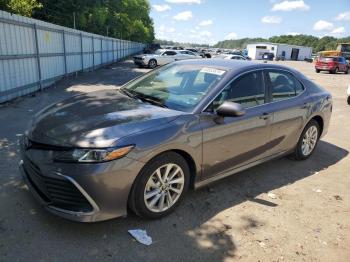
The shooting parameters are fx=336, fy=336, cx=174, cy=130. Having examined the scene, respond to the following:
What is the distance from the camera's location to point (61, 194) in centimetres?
300

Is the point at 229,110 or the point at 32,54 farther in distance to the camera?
the point at 32,54

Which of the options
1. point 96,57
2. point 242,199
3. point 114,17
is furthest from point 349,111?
point 114,17

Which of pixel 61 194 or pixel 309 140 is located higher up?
pixel 61 194

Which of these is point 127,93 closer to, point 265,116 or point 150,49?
point 265,116

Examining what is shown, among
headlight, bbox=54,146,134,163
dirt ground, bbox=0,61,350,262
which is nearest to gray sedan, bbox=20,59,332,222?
headlight, bbox=54,146,134,163

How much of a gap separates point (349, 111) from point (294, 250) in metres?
9.24

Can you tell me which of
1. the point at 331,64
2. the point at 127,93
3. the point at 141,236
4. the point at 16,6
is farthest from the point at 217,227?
the point at 331,64

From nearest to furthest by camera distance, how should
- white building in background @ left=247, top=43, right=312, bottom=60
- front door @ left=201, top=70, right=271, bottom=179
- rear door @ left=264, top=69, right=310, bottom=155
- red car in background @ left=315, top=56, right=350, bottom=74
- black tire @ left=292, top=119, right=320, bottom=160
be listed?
front door @ left=201, top=70, right=271, bottom=179
rear door @ left=264, top=69, right=310, bottom=155
black tire @ left=292, top=119, right=320, bottom=160
red car in background @ left=315, top=56, right=350, bottom=74
white building in background @ left=247, top=43, right=312, bottom=60

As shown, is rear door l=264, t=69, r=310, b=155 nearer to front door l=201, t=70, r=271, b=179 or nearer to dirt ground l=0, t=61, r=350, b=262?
front door l=201, t=70, r=271, b=179

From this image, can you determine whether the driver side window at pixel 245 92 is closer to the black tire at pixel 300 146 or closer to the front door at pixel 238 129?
the front door at pixel 238 129

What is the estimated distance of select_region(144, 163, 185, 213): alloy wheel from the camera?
3383mm

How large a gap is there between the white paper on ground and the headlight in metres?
0.82

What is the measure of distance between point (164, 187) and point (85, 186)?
0.90 m

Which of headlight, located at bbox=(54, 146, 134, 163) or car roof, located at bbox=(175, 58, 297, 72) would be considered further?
car roof, located at bbox=(175, 58, 297, 72)
